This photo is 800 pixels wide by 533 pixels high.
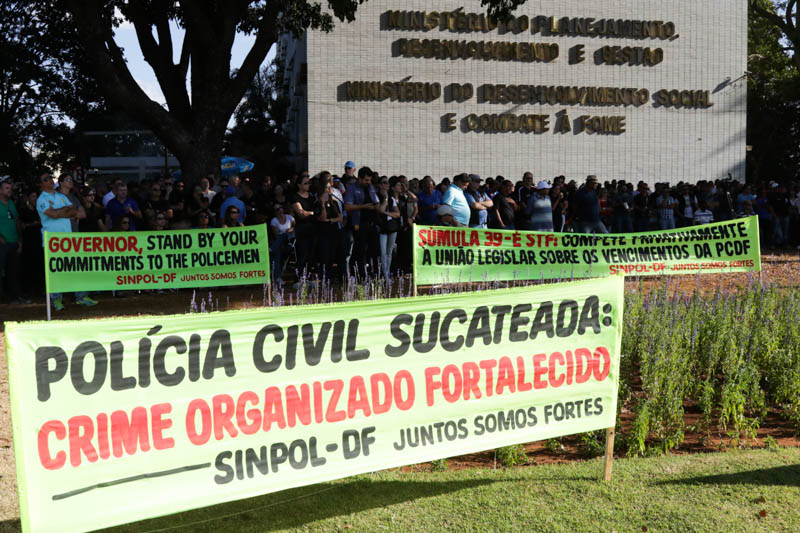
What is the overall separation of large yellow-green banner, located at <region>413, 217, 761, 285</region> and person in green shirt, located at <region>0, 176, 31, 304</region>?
640cm

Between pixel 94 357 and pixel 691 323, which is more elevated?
pixel 94 357

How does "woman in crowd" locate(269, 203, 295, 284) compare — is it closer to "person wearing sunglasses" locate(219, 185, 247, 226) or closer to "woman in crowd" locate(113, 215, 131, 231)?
"person wearing sunglasses" locate(219, 185, 247, 226)

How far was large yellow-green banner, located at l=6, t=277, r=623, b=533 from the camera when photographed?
361cm

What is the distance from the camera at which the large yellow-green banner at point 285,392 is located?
361 centimetres

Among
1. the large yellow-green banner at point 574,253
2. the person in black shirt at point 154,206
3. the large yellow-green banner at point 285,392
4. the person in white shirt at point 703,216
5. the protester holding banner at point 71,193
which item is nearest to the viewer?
the large yellow-green banner at point 285,392

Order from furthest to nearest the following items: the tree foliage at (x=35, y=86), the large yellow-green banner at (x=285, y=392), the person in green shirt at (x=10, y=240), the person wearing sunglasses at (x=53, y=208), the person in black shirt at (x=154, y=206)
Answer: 1. the tree foliage at (x=35, y=86)
2. the person in black shirt at (x=154, y=206)
3. the person in green shirt at (x=10, y=240)
4. the person wearing sunglasses at (x=53, y=208)
5. the large yellow-green banner at (x=285, y=392)

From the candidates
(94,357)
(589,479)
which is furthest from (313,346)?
(589,479)

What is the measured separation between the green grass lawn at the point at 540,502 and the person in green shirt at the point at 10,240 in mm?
8436

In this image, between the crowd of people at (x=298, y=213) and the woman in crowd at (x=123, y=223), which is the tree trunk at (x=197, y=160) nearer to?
the crowd of people at (x=298, y=213)

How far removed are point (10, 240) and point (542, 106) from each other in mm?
15562

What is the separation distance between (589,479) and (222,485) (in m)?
2.47

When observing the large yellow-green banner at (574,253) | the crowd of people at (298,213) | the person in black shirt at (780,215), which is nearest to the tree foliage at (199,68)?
the crowd of people at (298,213)

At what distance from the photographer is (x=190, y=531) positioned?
4.59 metres

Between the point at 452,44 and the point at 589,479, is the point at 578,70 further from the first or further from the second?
the point at 589,479
